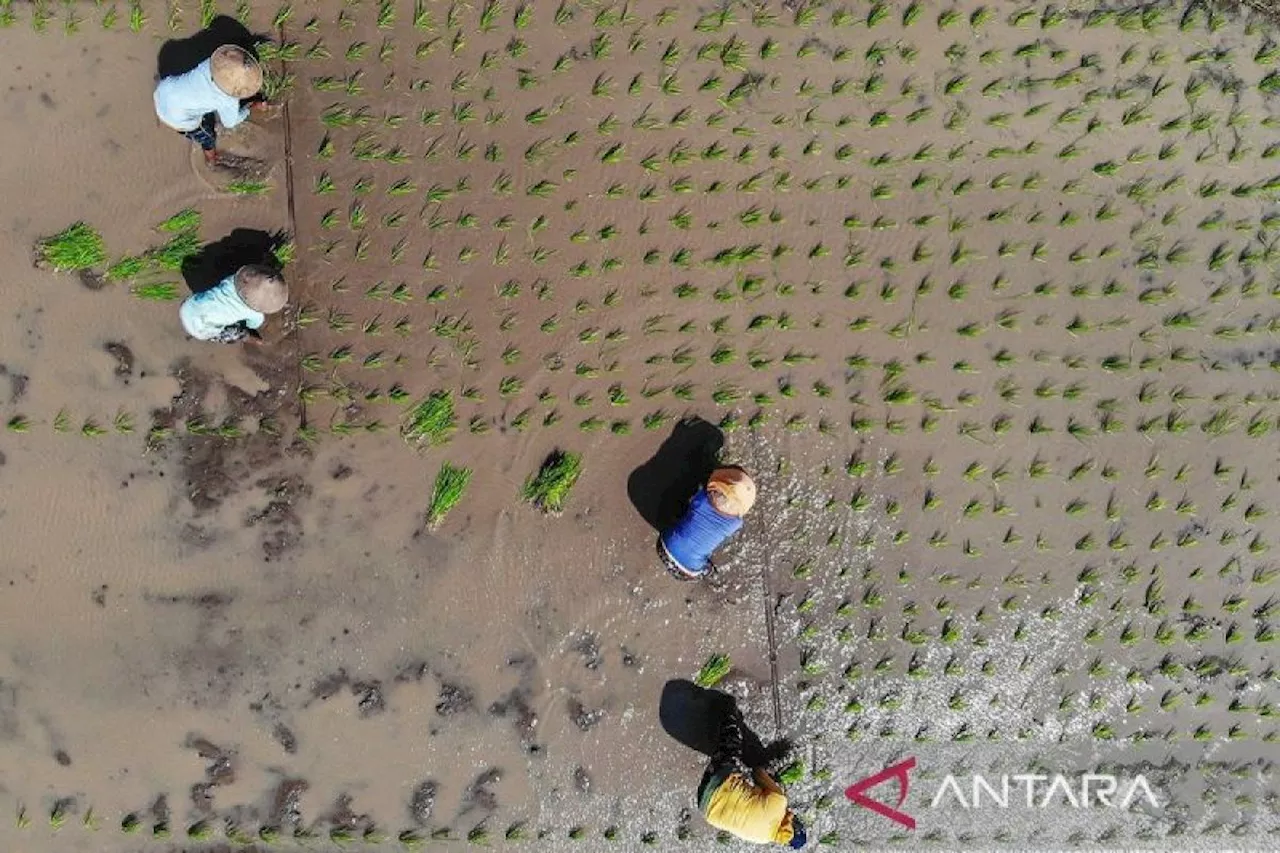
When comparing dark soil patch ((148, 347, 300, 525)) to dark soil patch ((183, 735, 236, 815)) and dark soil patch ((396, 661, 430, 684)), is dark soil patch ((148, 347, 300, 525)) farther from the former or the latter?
dark soil patch ((183, 735, 236, 815))

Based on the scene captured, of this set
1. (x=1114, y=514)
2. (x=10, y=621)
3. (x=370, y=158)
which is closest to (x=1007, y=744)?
(x=1114, y=514)

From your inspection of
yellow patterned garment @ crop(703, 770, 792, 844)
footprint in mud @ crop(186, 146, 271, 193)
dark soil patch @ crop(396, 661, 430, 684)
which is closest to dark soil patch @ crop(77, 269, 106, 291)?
footprint in mud @ crop(186, 146, 271, 193)

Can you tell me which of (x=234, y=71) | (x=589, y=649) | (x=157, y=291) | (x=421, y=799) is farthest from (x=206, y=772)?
(x=234, y=71)

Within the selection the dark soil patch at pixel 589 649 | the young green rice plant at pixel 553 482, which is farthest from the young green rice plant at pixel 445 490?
the dark soil patch at pixel 589 649

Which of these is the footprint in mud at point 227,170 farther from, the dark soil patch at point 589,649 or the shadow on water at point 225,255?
the dark soil patch at point 589,649

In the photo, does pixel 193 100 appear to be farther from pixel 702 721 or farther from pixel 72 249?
pixel 702 721

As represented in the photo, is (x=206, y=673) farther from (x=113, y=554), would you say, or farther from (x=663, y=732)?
(x=663, y=732)
